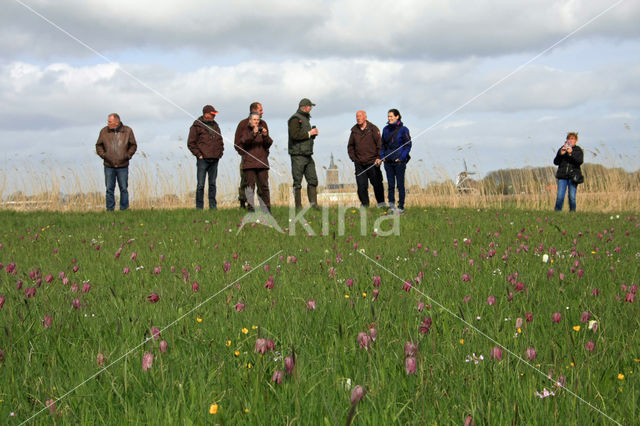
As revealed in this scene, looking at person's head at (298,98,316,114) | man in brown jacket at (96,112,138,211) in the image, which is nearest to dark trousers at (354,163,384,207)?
person's head at (298,98,316,114)

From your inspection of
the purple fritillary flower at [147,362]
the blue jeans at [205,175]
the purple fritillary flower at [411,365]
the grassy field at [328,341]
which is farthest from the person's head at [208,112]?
the purple fritillary flower at [411,365]

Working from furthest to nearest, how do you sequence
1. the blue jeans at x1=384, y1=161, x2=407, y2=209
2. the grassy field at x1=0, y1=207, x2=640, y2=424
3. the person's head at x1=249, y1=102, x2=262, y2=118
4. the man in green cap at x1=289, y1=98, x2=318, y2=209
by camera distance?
the blue jeans at x1=384, y1=161, x2=407, y2=209, the man in green cap at x1=289, y1=98, x2=318, y2=209, the person's head at x1=249, y1=102, x2=262, y2=118, the grassy field at x1=0, y1=207, x2=640, y2=424

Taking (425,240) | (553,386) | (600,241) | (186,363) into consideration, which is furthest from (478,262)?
(186,363)

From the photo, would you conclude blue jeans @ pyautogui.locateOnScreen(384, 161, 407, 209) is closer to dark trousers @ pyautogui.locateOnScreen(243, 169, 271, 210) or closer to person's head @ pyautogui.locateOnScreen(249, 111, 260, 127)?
dark trousers @ pyautogui.locateOnScreen(243, 169, 271, 210)

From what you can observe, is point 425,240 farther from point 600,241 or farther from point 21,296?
point 21,296

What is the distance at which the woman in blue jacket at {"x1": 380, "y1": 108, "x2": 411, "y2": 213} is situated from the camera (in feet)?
40.7

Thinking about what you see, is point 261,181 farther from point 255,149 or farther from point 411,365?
point 411,365

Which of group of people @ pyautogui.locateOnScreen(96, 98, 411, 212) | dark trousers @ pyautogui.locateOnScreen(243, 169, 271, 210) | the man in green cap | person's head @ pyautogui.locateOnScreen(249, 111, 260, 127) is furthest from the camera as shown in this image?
group of people @ pyautogui.locateOnScreen(96, 98, 411, 212)

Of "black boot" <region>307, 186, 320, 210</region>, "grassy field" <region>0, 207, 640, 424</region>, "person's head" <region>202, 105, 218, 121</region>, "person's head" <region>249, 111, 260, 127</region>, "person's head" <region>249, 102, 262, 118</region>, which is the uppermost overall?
"person's head" <region>202, 105, 218, 121</region>

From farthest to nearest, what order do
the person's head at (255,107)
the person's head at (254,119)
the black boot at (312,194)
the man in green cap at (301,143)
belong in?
the black boot at (312,194) < the man in green cap at (301,143) < the person's head at (255,107) < the person's head at (254,119)

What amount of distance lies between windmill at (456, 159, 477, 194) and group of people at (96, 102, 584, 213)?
9.67 ft

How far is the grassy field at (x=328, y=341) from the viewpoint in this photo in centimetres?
207

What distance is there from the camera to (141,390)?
2270mm

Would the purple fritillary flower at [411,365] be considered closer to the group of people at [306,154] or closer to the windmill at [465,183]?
the group of people at [306,154]
